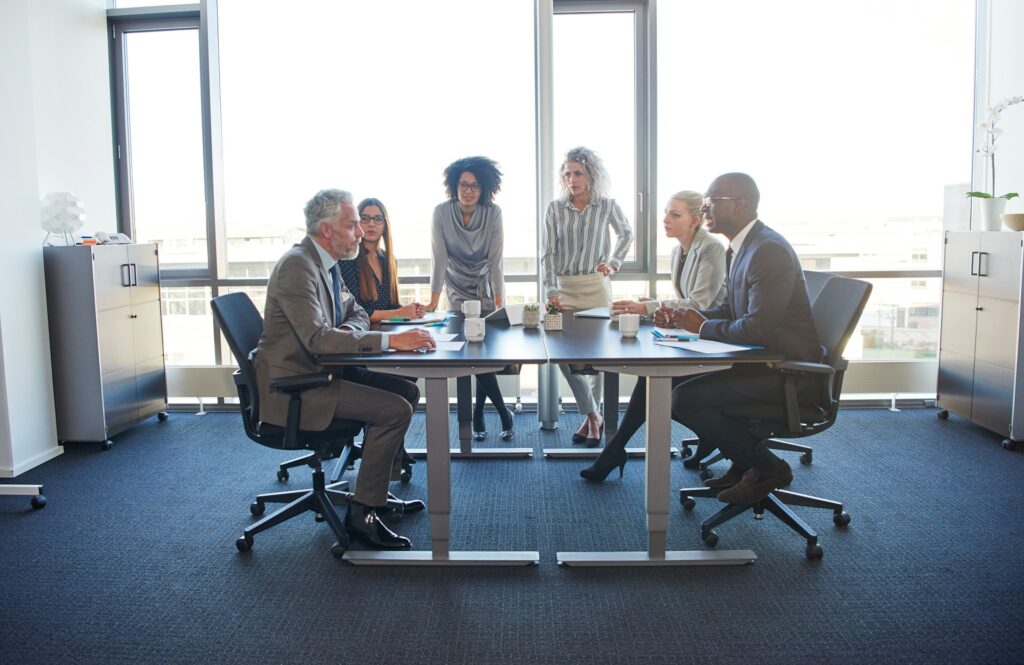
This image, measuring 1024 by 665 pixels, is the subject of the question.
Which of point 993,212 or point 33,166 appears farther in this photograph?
point 993,212

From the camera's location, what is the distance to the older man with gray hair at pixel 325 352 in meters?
3.17

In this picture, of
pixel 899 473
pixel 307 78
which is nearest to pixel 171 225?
pixel 307 78

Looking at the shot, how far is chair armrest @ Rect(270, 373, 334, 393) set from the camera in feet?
10.1

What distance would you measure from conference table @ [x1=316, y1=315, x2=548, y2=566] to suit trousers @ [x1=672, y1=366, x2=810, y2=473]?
0.68 m

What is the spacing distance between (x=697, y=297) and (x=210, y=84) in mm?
3745

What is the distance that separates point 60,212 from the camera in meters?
4.66

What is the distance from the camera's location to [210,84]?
5.67m

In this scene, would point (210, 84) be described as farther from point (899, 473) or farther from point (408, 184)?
point (899, 473)

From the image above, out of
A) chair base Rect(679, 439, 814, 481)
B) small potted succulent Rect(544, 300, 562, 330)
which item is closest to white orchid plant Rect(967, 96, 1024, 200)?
chair base Rect(679, 439, 814, 481)

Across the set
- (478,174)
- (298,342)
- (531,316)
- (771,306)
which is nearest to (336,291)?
(298,342)

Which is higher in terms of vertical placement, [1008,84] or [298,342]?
[1008,84]

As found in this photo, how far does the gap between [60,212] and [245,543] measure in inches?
99.5

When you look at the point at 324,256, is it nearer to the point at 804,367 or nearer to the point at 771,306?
the point at 771,306

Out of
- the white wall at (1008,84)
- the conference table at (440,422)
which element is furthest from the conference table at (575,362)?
the white wall at (1008,84)
